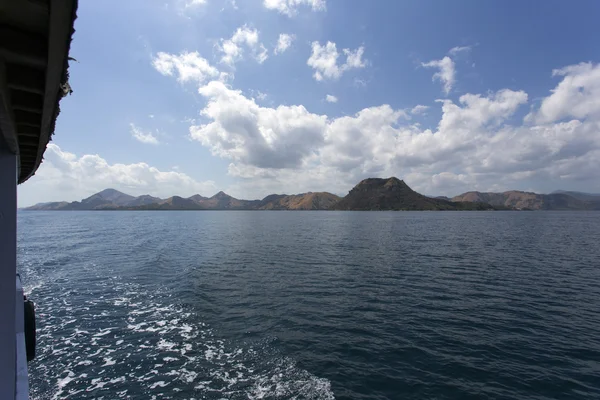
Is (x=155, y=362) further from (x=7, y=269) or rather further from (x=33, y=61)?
(x=33, y=61)

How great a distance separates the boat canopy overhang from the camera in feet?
14.8

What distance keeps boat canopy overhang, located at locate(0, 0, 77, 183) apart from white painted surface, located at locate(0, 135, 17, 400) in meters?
0.78

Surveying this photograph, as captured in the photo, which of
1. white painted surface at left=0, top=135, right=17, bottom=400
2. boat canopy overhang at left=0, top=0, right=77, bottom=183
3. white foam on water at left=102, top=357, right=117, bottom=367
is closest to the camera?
boat canopy overhang at left=0, top=0, right=77, bottom=183

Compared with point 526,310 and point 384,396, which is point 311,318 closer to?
point 384,396

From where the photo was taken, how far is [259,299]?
28.4 m

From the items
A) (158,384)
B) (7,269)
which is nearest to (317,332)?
(158,384)

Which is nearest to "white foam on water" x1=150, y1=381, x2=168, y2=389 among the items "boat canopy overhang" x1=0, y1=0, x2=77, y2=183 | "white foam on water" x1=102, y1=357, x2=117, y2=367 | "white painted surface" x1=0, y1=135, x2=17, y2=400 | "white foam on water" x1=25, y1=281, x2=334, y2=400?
"white foam on water" x1=25, y1=281, x2=334, y2=400

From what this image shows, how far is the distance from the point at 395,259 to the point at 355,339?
31.4 m

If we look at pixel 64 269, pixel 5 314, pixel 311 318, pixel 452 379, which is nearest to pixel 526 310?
pixel 452 379

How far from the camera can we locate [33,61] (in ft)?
18.8

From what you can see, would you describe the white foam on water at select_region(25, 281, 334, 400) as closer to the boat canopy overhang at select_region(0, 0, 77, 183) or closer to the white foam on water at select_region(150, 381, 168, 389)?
the white foam on water at select_region(150, 381, 168, 389)

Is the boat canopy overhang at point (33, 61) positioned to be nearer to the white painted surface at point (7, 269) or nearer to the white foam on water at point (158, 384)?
the white painted surface at point (7, 269)

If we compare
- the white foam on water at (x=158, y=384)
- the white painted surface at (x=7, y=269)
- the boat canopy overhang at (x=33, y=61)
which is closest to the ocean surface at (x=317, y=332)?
the white foam on water at (x=158, y=384)

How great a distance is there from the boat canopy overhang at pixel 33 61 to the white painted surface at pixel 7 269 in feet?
2.55
